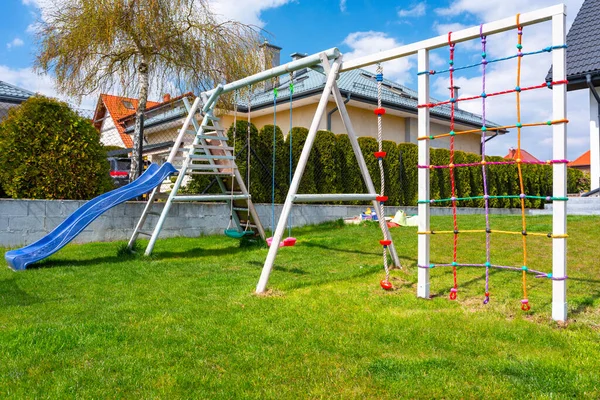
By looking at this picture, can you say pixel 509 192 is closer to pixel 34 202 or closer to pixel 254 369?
pixel 34 202

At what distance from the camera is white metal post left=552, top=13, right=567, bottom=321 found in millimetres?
3527

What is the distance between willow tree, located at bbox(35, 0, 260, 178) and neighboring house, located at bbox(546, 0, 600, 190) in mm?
7497

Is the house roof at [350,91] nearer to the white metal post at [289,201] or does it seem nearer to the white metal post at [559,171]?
the white metal post at [289,201]

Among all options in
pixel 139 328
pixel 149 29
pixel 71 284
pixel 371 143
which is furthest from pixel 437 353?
pixel 371 143

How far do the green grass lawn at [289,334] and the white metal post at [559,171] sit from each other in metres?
0.20

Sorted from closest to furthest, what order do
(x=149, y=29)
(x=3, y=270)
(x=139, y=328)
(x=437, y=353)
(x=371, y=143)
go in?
(x=437, y=353) < (x=139, y=328) < (x=3, y=270) < (x=149, y=29) < (x=371, y=143)

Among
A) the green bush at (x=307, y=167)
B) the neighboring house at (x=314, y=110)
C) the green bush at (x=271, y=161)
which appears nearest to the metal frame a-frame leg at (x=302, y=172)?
the green bush at (x=271, y=161)

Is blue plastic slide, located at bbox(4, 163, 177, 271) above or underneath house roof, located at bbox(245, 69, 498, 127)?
underneath

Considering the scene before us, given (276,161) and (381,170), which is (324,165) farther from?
(381,170)

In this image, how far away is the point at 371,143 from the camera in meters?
12.0

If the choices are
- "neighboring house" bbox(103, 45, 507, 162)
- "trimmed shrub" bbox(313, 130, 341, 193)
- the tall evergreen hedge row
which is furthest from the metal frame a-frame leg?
"neighboring house" bbox(103, 45, 507, 162)

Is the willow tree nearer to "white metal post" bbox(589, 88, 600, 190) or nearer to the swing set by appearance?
the swing set

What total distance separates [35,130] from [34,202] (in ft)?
3.76

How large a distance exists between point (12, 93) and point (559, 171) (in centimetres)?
1465
